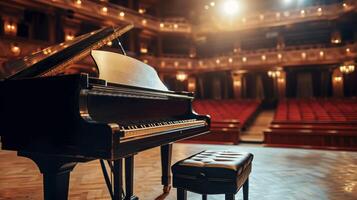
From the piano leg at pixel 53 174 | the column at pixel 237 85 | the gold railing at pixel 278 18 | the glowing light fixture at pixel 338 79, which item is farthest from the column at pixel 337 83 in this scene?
the piano leg at pixel 53 174

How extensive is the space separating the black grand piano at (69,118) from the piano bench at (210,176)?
0.96 feet

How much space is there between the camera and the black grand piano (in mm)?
1567

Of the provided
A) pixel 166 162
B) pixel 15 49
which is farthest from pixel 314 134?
pixel 15 49

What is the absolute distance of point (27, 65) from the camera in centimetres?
212

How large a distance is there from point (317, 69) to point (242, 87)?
412cm

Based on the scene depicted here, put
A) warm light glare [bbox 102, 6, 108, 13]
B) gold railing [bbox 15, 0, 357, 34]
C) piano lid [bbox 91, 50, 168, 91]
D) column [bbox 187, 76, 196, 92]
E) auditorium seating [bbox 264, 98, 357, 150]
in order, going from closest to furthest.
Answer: piano lid [bbox 91, 50, 168, 91] → auditorium seating [bbox 264, 98, 357, 150] → gold railing [bbox 15, 0, 357, 34] → warm light glare [bbox 102, 6, 108, 13] → column [bbox 187, 76, 196, 92]

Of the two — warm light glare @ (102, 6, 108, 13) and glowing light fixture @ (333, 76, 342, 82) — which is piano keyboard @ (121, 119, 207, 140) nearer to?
warm light glare @ (102, 6, 108, 13)

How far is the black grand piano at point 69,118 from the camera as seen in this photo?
5.14 ft

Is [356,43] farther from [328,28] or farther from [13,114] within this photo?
[13,114]

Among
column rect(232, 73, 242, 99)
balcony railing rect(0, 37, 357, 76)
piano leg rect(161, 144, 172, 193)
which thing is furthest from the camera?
column rect(232, 73, 242, 99)

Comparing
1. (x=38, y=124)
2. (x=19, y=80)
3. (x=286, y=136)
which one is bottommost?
(x=286, y=136)

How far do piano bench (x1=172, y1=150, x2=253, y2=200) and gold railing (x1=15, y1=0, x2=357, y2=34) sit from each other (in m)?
10.6

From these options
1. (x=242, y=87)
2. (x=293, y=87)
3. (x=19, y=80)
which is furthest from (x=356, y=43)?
(x=19, y=80)

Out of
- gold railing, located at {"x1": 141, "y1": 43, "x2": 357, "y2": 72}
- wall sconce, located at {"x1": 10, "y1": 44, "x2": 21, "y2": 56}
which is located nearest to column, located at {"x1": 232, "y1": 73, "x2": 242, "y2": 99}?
gold railing, located at {"x1": 141, "y1": 43, "x2": 357, "y2": 72}
